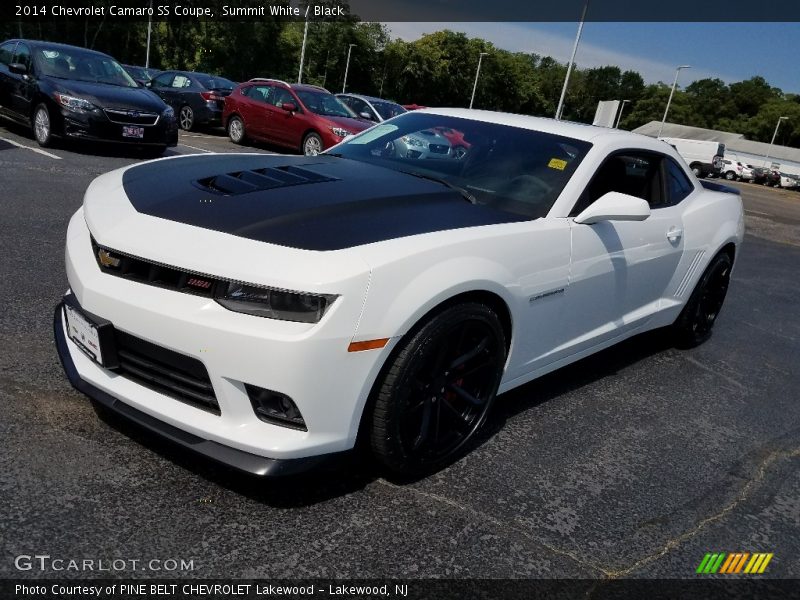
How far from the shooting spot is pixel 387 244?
2285 millimetres

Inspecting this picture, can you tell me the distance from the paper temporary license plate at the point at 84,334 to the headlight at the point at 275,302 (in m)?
0.52

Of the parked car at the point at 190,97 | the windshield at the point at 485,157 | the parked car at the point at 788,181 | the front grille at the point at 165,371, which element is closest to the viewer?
the front grille at the point at 165,371

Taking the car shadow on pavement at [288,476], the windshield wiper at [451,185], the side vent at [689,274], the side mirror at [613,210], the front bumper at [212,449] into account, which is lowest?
the car shadow on pavement at [288,476]

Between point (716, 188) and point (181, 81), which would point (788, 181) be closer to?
point (181, 81)

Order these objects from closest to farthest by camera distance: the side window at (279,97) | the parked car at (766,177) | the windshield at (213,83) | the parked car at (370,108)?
the side window at (279,97), the parked car at (370,108), the windshield at (213,83), the parked car at (766,177)

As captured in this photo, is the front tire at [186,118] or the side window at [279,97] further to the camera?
the front tire at [186,118]

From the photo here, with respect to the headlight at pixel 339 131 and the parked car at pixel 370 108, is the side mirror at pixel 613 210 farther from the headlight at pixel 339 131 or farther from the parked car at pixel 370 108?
the parked car at pixel 370 108

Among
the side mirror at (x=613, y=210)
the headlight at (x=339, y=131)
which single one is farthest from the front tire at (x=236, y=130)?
the side mirror at (x=613, y=210)

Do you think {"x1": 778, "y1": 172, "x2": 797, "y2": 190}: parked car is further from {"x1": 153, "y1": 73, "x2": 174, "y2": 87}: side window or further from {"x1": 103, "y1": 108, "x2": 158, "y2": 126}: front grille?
{"x1": 103, "y1": 108, "x2": 158, "y2": 126}: front grille

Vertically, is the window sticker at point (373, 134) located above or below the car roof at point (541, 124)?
below

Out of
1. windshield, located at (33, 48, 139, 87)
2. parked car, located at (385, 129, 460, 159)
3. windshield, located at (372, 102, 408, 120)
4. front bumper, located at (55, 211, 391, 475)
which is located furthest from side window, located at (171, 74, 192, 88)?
front bumper, located at (55, 211, 391, 475)

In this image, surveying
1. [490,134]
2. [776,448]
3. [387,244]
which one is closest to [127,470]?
[387,244]

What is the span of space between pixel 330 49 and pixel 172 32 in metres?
20.2

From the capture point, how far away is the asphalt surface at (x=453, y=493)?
6.89 ft
